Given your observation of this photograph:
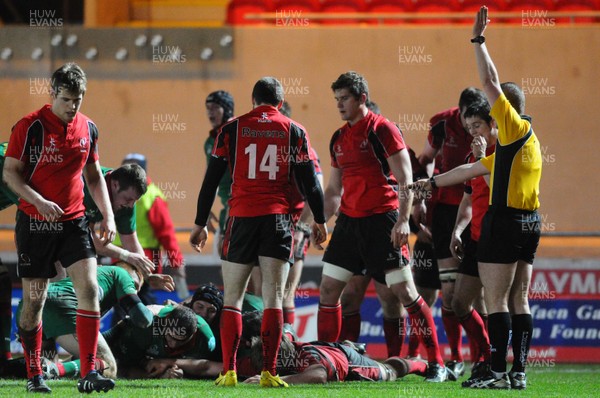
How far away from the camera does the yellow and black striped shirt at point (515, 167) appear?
652 centimetres

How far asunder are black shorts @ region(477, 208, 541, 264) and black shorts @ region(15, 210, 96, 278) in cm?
241

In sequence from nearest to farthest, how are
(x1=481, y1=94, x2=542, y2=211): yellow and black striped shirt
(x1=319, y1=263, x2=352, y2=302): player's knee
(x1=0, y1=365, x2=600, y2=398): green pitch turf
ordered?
(x1=0, y1=365, x2=600, y2=398): green pitch turf, (x1=481, y1=94, x2=542, y2=211): yellow and black striped shirt, (x1=319, y1=263, x2=352, y2=302): player's knee

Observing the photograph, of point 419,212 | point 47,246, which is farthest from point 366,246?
point 47,246

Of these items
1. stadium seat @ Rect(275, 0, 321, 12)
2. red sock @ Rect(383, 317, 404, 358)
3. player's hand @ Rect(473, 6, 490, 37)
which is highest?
stadium seat @ Rect(275, 0, 321, 12)

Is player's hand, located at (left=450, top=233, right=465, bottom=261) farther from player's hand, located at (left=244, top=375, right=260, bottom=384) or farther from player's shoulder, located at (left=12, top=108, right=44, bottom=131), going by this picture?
player's shoulder, located at (left=12, top=108, right=44, bottom=131)

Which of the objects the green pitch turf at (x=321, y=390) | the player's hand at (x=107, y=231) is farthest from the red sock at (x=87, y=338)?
the player's hand at (x=107, y=231)

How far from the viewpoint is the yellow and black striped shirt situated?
6.52 m

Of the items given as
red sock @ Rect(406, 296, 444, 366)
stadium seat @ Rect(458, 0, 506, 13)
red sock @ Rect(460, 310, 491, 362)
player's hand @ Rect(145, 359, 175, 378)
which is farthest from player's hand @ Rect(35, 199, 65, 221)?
stadium seat @ Rect(458, 0, 506, 13)

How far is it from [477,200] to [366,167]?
2.81ft

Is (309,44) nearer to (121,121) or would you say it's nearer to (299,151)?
(121,121)

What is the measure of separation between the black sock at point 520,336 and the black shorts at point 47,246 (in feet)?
8.85

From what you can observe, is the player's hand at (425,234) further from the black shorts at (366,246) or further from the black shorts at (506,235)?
the black shorts at (506,235)

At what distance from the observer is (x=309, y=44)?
12.0 meters

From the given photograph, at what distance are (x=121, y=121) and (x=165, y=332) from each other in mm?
5250
